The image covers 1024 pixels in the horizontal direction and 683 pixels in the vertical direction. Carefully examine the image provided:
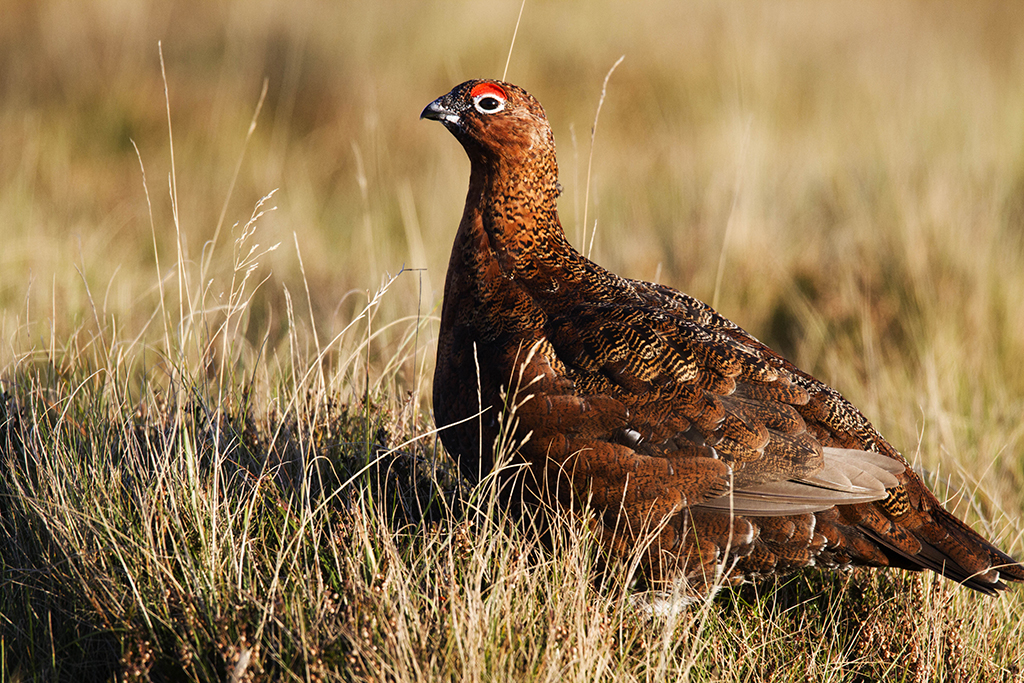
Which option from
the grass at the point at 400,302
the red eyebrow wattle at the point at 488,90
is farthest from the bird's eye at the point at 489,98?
the grass at the point at 400,302

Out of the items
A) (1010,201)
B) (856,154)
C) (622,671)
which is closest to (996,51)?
(856,154)

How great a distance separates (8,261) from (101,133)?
11.2 ft

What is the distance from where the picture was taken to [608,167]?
8492 mm

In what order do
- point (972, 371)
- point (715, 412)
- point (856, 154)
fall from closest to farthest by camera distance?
point (715, 412)
point (972, 371)
point (856, 154)

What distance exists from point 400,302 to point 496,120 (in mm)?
2928

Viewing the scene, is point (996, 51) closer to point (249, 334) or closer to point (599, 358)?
point (249, 334)

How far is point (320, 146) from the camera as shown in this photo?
8625 mm

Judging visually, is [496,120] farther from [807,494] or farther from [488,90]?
[807,494]

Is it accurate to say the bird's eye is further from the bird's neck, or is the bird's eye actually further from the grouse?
the bird's neck

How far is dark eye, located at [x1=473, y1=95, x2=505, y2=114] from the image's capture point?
2891mm

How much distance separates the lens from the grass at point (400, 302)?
7.64ft

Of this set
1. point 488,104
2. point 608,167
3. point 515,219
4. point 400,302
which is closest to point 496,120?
point 488,104

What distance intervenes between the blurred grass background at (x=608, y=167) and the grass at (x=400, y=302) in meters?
0.03

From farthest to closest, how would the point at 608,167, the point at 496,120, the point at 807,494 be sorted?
the point at 608,167 < the point at 496,120 < the point at 807,494
